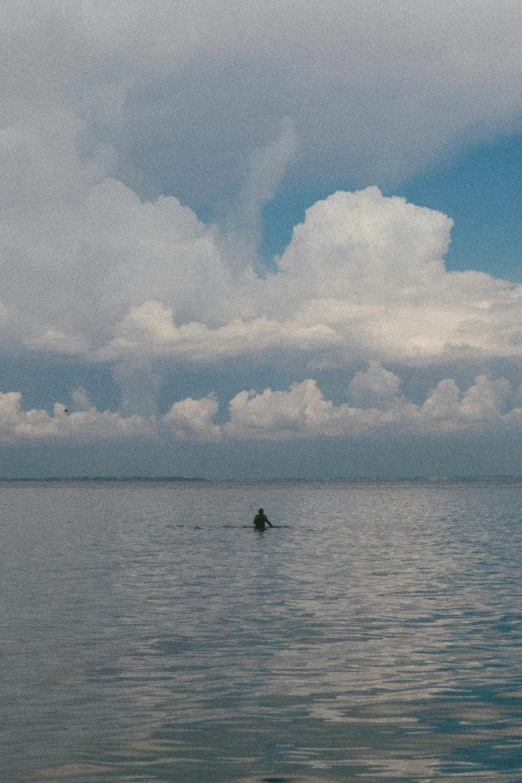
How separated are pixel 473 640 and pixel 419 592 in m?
11.6

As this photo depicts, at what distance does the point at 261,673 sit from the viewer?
22.7 meters

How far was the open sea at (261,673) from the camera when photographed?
15.8 meters

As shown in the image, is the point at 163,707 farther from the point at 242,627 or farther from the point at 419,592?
the point at 419,592

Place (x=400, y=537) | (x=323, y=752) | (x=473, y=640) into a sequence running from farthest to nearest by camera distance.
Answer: (x=400, y=537)
(x=473, y=640)
(x=323, y=752)

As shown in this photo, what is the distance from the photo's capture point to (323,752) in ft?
53.4

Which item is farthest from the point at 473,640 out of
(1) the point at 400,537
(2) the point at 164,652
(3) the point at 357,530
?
(3) the point at 357,530

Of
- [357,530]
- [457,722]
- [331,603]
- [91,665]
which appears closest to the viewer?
[457,722]

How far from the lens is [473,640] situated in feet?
90.5

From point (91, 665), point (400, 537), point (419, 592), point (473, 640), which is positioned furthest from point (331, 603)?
point (400, 537)

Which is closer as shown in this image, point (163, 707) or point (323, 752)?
point (323, 752)

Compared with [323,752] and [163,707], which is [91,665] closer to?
[163,707]

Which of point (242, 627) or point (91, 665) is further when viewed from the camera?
point (242, 627)

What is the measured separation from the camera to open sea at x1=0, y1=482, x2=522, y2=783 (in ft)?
51.8

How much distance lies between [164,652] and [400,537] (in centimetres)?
5251
